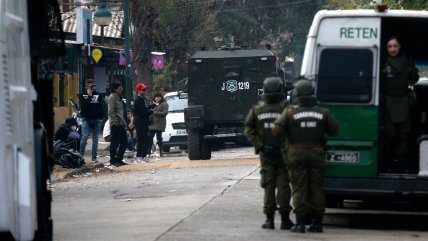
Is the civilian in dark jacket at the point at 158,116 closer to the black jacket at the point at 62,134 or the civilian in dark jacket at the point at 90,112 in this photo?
the civilian in dark jacket at the point at 90,112

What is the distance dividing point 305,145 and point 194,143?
13.8 meters

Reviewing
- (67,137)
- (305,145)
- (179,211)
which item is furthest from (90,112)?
(305,145)

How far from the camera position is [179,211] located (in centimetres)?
1655

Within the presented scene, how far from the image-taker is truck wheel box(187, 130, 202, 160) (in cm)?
2789

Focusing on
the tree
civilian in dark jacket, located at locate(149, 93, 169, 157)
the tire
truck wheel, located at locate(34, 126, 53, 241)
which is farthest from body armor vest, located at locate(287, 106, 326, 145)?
the tree

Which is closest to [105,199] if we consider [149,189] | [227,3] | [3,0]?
[149,189]

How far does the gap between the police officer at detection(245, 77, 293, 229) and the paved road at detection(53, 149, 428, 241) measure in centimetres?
33

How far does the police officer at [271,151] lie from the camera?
14.5m

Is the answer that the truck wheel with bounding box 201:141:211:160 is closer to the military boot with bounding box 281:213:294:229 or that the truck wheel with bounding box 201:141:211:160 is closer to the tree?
the military boot with bounding box 281:213:294:229

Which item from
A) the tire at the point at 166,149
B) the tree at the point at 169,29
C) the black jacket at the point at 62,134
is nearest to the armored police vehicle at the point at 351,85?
the black jacket at the point at 62,134

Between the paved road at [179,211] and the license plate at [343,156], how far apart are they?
81 centimetres

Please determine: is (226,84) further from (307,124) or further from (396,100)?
(307,124)

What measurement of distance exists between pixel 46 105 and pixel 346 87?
4019mm

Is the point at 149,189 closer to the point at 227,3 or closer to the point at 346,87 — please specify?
the point at 346,87
